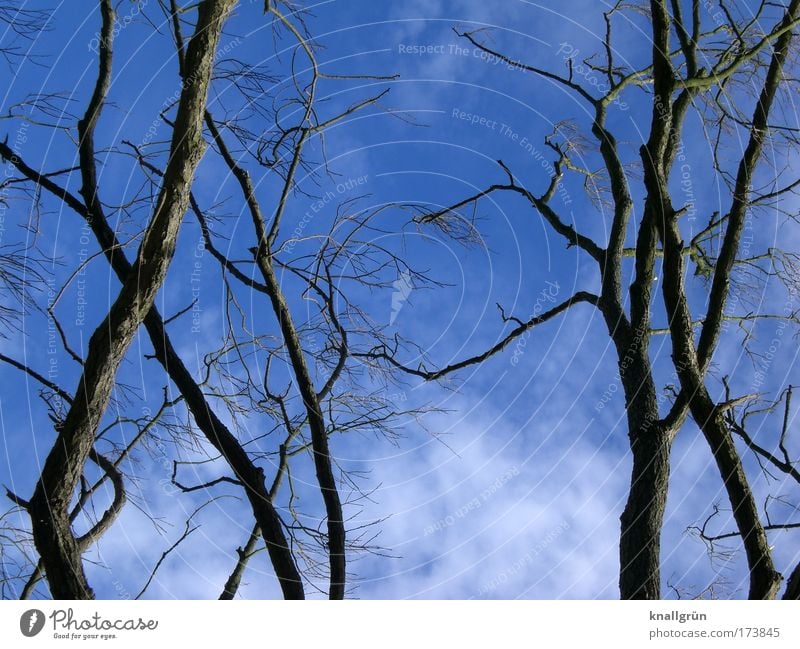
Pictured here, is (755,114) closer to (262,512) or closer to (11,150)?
(262,512)

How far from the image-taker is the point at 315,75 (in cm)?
616

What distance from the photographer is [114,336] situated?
4895 mm

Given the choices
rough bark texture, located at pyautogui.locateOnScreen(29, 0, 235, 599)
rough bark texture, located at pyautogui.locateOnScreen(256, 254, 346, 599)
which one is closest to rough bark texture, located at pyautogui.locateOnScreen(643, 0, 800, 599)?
rough bark texture, located at pyautogui.locateOnScreen(256, 254, 346, 599)

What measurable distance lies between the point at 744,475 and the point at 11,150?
5686 mm

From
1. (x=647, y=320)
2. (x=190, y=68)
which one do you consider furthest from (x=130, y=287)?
(x=647, y=320)

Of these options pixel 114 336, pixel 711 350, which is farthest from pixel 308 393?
pixel 711 350
